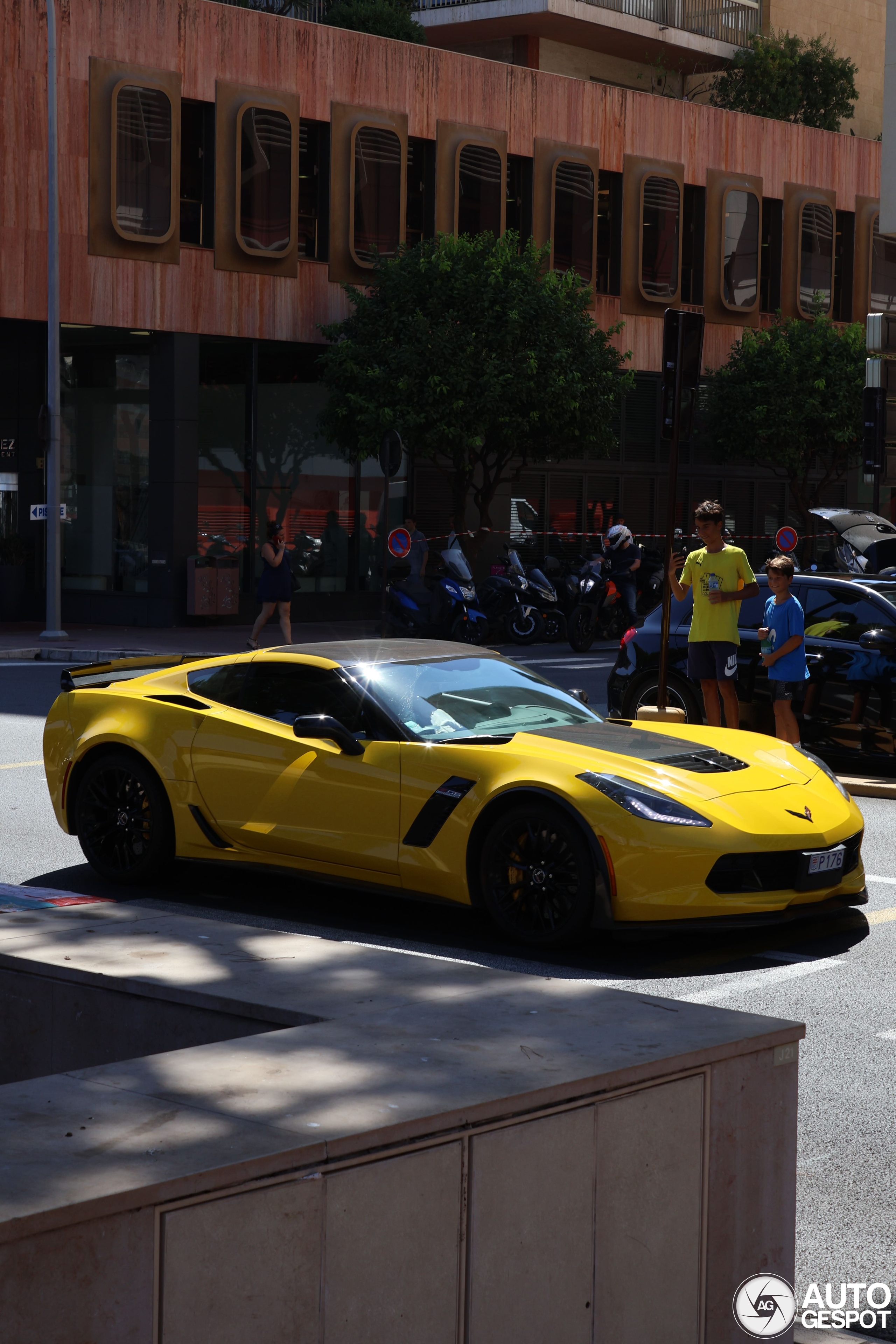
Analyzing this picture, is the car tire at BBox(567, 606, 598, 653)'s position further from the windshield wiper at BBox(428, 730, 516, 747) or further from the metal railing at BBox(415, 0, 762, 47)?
the metal railing at BBox(415, 0, 762, 47)

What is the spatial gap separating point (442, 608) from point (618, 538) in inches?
140

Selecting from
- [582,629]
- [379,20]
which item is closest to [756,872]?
[582,629]

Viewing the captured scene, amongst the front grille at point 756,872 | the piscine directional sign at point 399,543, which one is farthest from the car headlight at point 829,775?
the piscine directional sign at point 399,543

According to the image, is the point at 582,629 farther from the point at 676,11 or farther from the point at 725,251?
the point at 676,11

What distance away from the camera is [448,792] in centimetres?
753

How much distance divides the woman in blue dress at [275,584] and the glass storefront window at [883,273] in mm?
22814

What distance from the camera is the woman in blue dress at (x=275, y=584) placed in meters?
22.1

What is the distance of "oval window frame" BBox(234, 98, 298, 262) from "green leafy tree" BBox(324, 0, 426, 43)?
14.0 m

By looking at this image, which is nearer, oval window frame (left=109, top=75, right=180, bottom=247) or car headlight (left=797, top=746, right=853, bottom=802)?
car headlight (left=797, top=746, right=853, bottom=802)

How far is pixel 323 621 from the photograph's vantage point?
30.9 m

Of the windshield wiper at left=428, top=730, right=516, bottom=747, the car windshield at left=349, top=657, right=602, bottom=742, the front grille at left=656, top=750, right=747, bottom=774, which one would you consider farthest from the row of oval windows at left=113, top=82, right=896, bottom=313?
the front grille at left=656, top=750, right=747, bottom=774

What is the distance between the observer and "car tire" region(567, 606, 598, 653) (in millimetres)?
25125

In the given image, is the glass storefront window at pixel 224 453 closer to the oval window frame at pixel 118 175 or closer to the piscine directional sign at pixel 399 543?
the oval window frame at pixel 118 175

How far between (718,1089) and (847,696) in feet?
32.5
